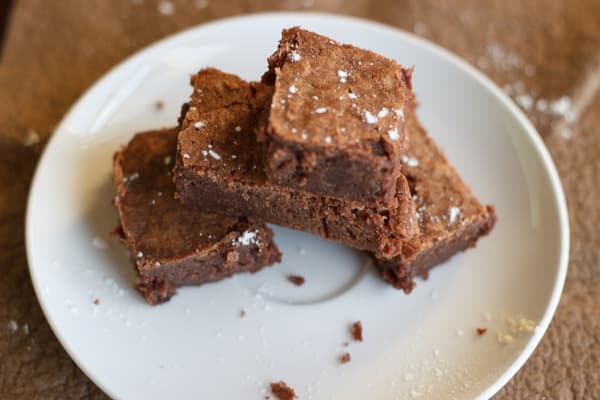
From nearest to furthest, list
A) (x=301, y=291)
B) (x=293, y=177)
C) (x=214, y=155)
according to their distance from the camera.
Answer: (x=293, y=177) < (x=214, y=155) < (x=301, y=291)

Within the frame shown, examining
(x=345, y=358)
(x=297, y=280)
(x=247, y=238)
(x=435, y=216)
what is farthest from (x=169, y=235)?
(x=435, y=216)

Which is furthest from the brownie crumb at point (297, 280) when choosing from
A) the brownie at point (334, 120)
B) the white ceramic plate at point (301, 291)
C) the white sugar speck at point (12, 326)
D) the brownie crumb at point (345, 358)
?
the white sugar speck at point (12, 326)

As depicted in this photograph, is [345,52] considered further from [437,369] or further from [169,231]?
[437,369]

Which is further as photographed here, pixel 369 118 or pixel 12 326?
pixel 12 326

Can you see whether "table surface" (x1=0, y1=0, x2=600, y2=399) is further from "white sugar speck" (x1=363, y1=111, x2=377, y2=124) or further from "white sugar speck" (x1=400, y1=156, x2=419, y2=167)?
"white sugar speck" (x1=363, y1=111, x2=377, y2=124)

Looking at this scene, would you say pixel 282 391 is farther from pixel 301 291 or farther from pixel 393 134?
pixel 393 134

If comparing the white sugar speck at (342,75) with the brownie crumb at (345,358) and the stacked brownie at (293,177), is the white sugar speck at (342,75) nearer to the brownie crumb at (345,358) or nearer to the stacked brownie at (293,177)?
the stacked brownie at (293,177)
